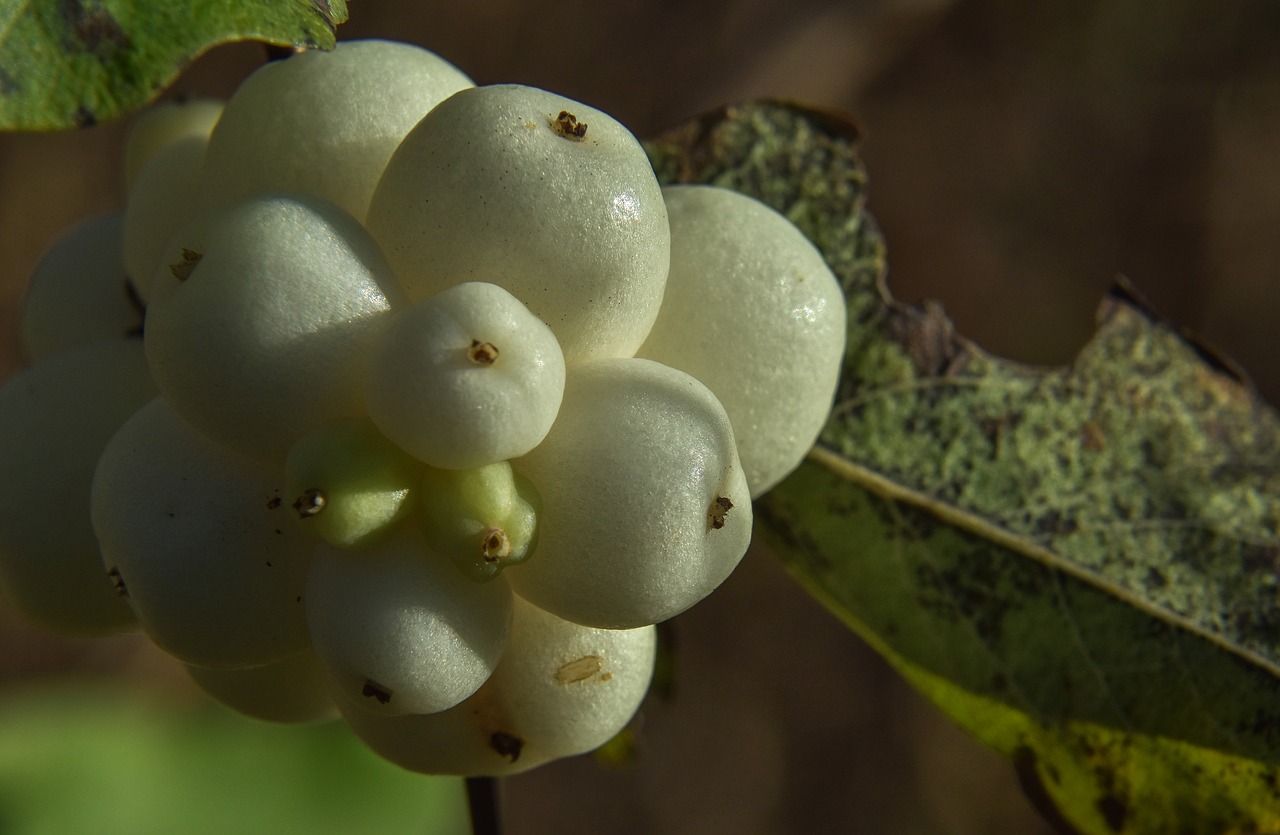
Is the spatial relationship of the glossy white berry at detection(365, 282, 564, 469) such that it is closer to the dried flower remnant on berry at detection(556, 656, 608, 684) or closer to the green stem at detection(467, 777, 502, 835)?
the dried flower remnant on berry at detection(556, 656, 608, 684)

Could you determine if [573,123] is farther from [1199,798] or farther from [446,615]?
[1199,798]

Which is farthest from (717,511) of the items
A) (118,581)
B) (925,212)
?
(925,212)

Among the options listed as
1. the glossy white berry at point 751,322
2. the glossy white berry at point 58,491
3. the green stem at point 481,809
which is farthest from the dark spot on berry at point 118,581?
the glossy white berry at point 751,322

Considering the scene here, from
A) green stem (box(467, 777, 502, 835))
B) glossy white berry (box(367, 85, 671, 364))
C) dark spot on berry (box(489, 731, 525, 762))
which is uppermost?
glossy white berry (box(367, 85, 671, 364))

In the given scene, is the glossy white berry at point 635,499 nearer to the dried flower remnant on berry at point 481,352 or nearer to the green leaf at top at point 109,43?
the dried flower remnant on berry at point 481,352

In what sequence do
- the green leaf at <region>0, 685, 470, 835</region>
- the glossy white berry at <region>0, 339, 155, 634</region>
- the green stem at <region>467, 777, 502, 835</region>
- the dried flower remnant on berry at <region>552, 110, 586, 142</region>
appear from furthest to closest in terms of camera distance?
the green leaf at <region>0, 685, 470, 835</region>, the green stem at <region>467, 777, 502, 835</region>, the glossy white berry at <region>0, 339, 155, 634</region>, the dried flower remnant on berry at <region>552, 110, 586, 142</region>

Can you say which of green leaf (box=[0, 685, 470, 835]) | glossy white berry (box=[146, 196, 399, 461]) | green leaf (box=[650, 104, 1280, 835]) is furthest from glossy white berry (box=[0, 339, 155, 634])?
green leaf (box=[0, 685, 470, 835])

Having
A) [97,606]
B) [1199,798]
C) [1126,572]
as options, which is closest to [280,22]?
[97,606]
